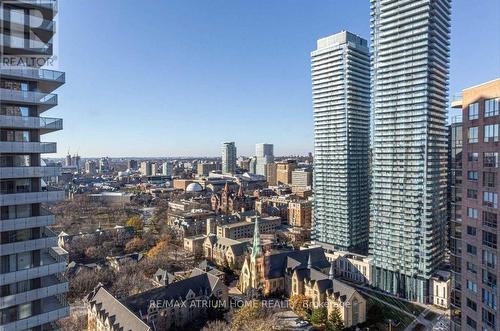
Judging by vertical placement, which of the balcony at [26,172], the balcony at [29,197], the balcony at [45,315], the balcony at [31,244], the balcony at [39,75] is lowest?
the balcony at [45,315]

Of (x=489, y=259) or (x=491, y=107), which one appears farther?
(x=489, y=259)

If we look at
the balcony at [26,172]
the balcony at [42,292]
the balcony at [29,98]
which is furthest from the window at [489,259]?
the balcony at [29,98]

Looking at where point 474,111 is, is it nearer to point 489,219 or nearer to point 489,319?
point 489,219

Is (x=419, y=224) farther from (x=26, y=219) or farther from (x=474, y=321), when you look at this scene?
(x=26, y=219)

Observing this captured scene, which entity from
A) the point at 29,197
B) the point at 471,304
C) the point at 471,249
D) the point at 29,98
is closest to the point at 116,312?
the point at 29,197

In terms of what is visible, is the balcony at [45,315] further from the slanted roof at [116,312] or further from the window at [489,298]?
the window at [489,298]

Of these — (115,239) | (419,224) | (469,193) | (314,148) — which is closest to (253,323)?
(469,193)
